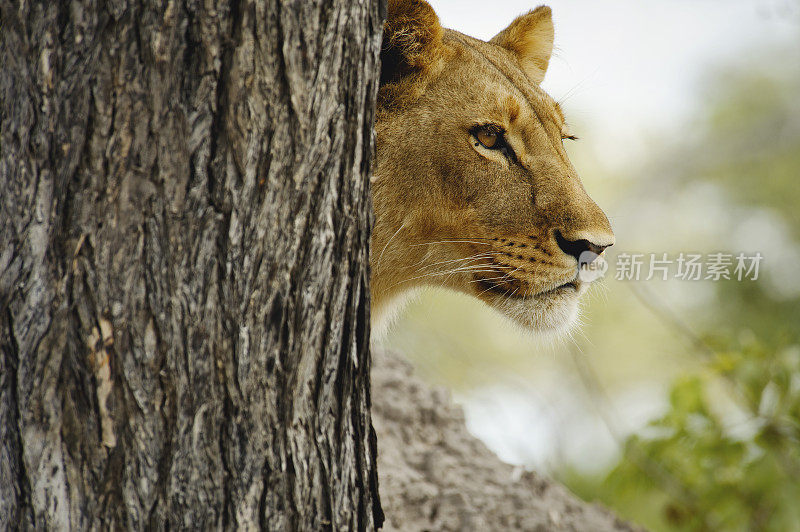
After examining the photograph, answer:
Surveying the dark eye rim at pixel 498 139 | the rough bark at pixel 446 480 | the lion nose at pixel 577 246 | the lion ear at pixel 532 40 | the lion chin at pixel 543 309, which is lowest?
the rough bark at pixel 446 480

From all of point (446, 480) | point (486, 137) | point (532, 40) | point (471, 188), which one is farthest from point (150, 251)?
point (532, 40)

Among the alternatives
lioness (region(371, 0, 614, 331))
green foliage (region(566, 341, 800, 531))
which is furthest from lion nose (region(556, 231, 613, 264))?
green foliage (region(566, 341, 800, 531))

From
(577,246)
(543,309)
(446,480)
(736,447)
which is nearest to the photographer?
(577,246)

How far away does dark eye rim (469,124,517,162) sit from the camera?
2725mm

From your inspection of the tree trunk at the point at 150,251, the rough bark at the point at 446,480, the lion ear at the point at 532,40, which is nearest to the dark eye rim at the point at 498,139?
the lion ear at the point at 532,40

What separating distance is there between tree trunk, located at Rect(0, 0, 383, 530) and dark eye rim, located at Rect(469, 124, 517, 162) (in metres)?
1.07

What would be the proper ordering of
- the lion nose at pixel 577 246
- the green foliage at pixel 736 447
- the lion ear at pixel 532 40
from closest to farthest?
the lion nose at pixel 577 246 → the lion ear at pixel 532 40 → the green foliage at pixel 736 447

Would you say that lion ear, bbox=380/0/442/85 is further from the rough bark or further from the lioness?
the rough bark

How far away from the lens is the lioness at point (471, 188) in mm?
2664

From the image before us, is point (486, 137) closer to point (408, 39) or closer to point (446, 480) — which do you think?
point (408, 39)

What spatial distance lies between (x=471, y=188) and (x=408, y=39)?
524mm

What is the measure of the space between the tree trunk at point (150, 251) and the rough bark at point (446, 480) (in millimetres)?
1557

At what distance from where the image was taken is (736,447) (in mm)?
4227

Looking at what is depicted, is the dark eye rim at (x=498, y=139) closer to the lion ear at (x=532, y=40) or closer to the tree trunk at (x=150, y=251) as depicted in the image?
the lion ear at (x=532, y=40)
